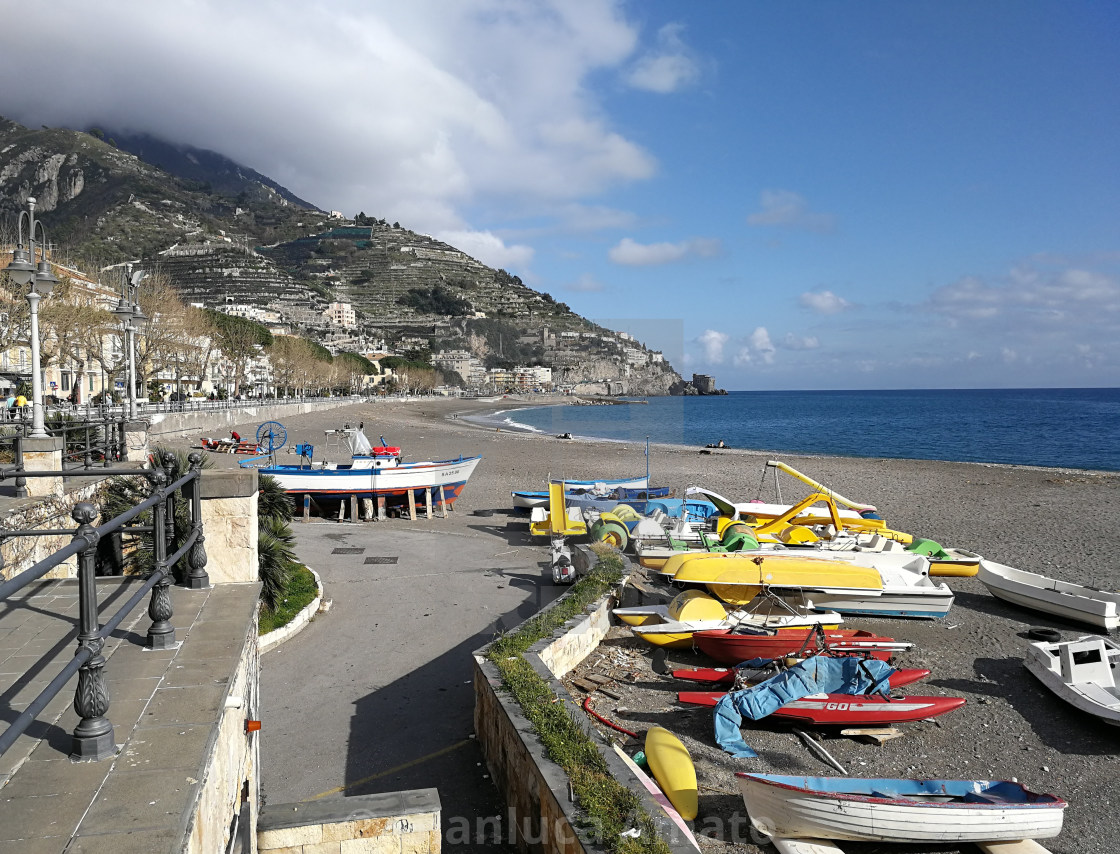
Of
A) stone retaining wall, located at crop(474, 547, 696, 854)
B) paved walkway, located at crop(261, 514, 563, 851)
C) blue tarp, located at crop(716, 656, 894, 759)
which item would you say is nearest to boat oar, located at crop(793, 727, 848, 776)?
blue tarp, located at crop(716, 656, 894, 759)

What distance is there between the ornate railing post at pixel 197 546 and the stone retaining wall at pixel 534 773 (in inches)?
101

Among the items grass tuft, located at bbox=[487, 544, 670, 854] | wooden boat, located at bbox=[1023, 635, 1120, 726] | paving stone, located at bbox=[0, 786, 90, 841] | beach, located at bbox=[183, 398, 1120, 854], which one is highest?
paving stone, located at bbox=[0, 786, 90, 841]

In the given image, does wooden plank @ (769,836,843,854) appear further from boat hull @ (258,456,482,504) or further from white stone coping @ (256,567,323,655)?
boat hull @ (258,456,482,504)

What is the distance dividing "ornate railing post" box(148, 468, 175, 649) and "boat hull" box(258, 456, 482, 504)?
14.0 metres

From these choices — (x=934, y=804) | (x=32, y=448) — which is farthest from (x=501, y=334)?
(x=934, y=804)

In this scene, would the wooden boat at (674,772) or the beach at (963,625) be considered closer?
the wooden boat at (674,772)

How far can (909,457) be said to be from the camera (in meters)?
45.3

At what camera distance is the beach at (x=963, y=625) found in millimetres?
6891

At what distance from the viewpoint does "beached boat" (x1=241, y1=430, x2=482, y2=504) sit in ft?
58.1

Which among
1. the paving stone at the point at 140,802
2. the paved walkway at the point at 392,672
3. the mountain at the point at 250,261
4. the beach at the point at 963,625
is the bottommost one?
the beach at the point at 963,625

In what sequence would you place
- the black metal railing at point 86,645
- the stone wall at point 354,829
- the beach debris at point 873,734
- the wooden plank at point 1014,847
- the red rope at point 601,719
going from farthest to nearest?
the beach debris at point 873,734 < the red rope at point 601,719 < the wooden plank at point 1014,847 < the stone wall at point 354,829 < the black metal railing at point 86,645

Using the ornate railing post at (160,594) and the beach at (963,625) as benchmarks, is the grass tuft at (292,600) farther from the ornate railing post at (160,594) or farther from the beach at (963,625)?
the ornate railing post at (160,594)

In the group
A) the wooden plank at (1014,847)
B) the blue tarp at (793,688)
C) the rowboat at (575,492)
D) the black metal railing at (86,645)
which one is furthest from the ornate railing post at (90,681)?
the rowboat at (575,492)

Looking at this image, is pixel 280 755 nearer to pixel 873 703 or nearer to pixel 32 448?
pixel 32 448
